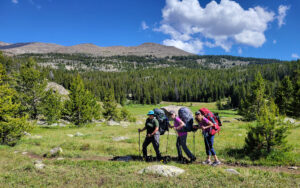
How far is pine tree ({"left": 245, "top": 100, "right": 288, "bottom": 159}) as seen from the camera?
8938 millimetres

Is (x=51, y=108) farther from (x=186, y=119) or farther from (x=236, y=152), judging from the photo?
(x=236, y=152)

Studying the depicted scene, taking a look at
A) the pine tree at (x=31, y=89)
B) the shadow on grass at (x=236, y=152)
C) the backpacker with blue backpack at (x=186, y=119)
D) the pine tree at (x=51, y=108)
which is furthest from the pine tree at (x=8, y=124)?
the shadow on grass at (x=236, y=152)

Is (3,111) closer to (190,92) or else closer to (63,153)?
(63,153)

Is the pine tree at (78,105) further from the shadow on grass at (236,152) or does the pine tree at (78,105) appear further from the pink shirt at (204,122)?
the pink shirt at (204,122)

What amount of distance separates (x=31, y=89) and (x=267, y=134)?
31439 mm

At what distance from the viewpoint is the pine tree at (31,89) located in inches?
1010

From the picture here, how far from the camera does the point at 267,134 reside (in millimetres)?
9227

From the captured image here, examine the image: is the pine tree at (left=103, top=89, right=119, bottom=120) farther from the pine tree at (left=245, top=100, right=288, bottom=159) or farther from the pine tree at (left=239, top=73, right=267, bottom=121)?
the pine tree at (left=245, top=100, right=288, bottom=159)

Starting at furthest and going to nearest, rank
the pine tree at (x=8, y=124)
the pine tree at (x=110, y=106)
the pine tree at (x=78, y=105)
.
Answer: the pine tree at (x=110, y=106), the pine tree at (x=78, y=105), the pine tree at (x=8, y=124)

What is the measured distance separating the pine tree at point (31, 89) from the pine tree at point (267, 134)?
1164 inches

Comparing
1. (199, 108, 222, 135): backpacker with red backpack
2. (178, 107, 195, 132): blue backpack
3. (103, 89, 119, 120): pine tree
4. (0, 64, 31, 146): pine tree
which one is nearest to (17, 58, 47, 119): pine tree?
(0, 64, 31, 146): pine tree

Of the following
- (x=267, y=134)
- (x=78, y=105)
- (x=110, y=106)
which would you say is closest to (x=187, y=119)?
(x=267, y=134)

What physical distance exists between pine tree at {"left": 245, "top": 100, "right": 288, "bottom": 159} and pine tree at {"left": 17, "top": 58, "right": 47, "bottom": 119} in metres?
29.6

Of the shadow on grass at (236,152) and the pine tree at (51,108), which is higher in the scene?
the pine tree at (51,108)
